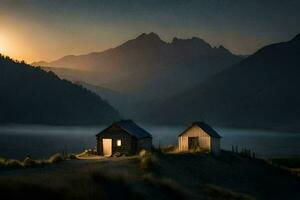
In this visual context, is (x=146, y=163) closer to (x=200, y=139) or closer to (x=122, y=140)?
(x=122, y=140)

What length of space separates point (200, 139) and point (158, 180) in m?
33.7

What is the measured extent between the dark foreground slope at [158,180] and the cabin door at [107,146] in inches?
351

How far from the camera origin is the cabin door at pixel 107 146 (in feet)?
237

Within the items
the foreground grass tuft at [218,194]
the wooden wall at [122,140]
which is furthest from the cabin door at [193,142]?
the foreground grass tuft at [218,194]

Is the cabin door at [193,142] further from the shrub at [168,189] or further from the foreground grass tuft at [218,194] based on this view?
the shrub at [168,189]

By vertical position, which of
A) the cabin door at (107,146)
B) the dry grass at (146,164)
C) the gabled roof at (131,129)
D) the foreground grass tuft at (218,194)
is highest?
the gabled roof at (131,129)

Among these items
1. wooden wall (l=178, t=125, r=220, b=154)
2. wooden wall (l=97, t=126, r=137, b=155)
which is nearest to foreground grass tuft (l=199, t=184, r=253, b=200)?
→ wooden wall (l=97, t=126, r=137, b=155)

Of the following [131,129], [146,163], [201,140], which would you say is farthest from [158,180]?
[201,140]

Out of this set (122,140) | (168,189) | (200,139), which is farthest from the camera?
(200,139)

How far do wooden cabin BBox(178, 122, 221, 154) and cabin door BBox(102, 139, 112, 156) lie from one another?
40.6 feet

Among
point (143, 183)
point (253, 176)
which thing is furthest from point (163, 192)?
point (253, 176)

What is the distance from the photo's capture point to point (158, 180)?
45.8 metres

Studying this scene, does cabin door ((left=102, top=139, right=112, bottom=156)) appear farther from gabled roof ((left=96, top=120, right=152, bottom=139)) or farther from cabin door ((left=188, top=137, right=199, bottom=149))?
cabin door ((left=188, top=137, right=199, bottom=149))

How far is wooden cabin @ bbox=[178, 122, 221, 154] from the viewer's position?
77.9 meters
